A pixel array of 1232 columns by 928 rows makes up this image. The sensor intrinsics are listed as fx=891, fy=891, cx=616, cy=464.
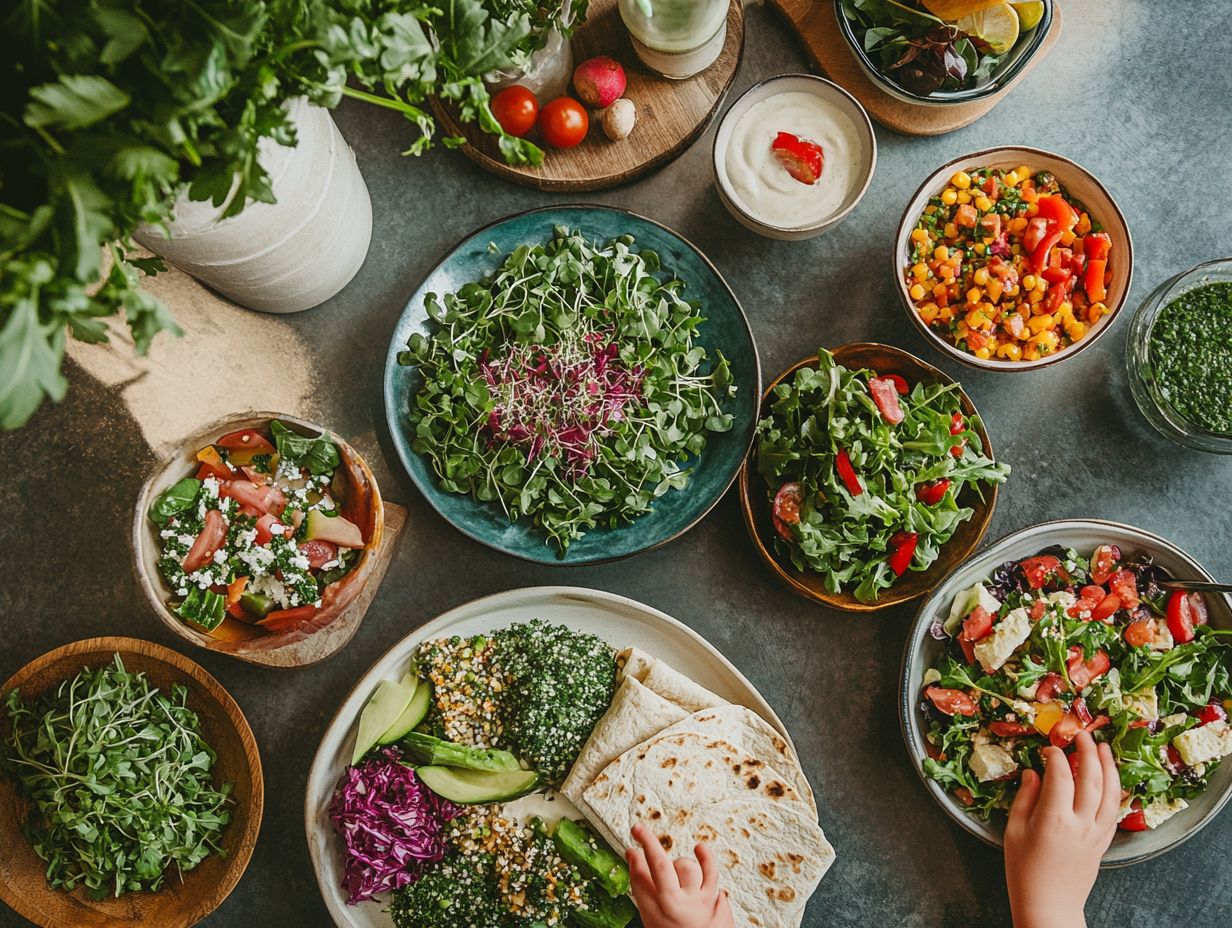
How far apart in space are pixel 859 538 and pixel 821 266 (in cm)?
87

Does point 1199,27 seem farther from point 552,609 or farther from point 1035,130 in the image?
point 552,609

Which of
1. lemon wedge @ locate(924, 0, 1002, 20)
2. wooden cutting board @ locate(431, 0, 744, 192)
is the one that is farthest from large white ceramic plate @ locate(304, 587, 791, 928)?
lemon wedge @ locate(924, 0, 1002, 20)

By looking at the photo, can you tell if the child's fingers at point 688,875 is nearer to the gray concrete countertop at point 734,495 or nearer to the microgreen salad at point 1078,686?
the gray concrete countertop at point 734,495

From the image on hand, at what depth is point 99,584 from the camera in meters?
2.59

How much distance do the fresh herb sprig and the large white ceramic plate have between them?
273 millimetres

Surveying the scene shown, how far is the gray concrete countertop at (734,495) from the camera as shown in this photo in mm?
2584

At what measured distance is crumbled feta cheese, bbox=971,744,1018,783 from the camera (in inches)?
94.9

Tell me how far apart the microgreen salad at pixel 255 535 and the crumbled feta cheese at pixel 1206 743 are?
89.8 inches

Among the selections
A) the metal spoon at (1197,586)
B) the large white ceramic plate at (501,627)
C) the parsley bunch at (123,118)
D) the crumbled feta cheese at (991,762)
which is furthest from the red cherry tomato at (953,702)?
the parsley bunch at (123,118)

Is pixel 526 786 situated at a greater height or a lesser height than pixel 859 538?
lesser

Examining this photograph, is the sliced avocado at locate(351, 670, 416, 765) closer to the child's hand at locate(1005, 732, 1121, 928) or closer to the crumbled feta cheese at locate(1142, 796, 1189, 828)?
the child's hand at locate(1005, 732, 1121, 928)

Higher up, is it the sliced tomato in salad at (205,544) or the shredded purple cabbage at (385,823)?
the sliced tomato in salad at (205,544)

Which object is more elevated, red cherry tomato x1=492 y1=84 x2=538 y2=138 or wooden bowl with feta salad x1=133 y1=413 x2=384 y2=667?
red cherry tomato x1=492 y1=84 x2=538 y2=138

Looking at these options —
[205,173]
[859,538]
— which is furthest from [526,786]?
[205,173]
